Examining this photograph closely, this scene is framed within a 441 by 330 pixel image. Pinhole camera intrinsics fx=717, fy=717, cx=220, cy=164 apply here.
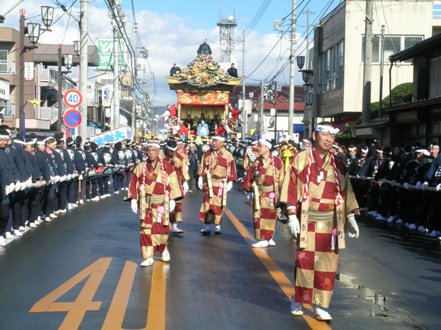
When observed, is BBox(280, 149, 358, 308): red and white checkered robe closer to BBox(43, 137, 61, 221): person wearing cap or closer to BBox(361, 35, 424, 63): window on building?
BBox(43, 137, 61, 221): person wearing cap

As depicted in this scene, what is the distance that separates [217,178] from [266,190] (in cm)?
175

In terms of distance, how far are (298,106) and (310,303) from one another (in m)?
77.5

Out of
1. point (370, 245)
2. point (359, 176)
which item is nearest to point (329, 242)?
point (370, 245)

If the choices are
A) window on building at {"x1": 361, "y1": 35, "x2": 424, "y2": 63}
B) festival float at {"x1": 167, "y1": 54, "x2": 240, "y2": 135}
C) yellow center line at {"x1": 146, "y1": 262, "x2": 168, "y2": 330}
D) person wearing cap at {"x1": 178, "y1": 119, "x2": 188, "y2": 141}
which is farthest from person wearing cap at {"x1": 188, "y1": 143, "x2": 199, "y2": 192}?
yellow center line at {"x1": 146, "y1": 262, "x2": 168, "y2": 330}

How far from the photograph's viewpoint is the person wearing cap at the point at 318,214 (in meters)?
6.77

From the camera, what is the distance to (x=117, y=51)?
126 feet

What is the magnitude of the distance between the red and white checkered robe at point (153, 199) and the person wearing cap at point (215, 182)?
3249 millimetres

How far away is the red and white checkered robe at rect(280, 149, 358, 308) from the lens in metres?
6.76

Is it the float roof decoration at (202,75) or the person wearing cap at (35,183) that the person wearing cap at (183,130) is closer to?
the float roof decoration at (202,75)

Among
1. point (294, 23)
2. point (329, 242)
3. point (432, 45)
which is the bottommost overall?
point (329, 242)

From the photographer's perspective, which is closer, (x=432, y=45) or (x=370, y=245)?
(x=370, y=245)

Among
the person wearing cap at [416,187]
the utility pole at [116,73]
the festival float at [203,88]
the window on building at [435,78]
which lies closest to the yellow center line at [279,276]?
the person wearing cap at [416,187]

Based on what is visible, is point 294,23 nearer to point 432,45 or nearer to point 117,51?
point 117,51

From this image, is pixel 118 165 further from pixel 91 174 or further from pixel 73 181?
pixel 73 181
